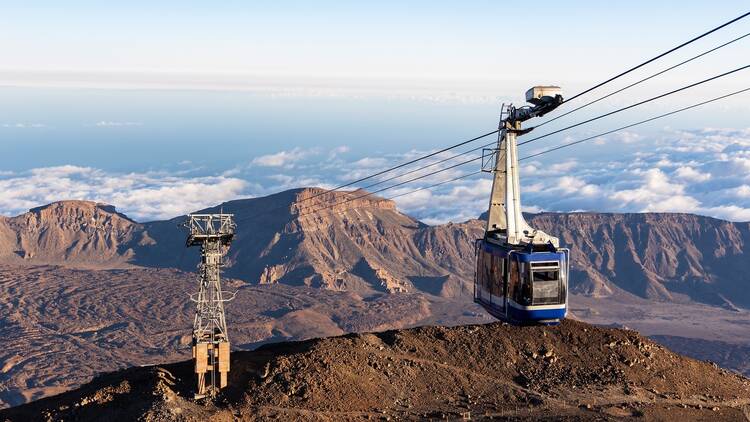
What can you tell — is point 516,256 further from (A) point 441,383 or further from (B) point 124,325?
(B) point 124,325

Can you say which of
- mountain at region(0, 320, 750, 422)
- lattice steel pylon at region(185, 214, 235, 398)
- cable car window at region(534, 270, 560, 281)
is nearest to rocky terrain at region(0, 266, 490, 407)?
mountain at region(0, 320, 750, 422)

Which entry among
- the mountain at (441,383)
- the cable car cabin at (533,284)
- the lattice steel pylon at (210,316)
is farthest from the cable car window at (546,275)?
the lattice steel pylon at (210,316)

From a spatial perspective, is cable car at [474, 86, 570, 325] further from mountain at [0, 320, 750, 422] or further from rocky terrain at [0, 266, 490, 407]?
rocky terrain at [0, 266, 490, 407]

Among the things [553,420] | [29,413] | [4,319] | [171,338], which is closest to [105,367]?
[171,338]

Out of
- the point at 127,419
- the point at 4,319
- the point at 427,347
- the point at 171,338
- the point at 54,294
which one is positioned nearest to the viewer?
the point at 127,419

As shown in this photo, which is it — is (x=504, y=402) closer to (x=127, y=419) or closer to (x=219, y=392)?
(x=219, y=392)

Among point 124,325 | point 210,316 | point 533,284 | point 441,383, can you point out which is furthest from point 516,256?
point 124,325

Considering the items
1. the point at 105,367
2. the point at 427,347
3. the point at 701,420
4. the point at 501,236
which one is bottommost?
the point at 105,367

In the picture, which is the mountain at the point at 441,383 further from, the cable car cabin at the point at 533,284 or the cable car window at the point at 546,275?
the cable car window at the point at 546,275
